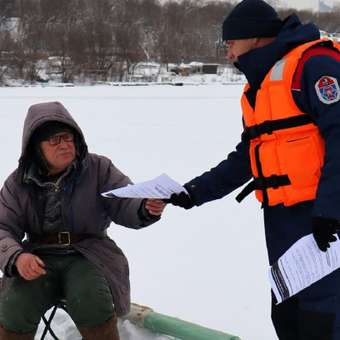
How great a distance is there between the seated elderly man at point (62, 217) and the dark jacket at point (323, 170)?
25 centimetres

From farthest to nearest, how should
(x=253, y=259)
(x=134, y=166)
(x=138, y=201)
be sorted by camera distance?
(x=134, y=166) < (x=253, y=259) < (x=138, y=201)

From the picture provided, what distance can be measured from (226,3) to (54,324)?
66.3 meters

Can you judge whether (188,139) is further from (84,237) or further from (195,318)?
(84,237)

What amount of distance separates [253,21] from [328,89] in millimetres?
346

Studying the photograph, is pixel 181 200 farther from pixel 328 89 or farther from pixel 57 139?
pixel 328 89

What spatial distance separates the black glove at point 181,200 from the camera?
2.04 metres

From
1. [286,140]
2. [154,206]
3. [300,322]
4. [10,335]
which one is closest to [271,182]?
[286,140]

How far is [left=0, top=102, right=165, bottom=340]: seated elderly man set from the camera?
2074 millimetres

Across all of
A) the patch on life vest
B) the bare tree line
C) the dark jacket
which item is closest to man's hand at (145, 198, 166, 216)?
the dark jacket

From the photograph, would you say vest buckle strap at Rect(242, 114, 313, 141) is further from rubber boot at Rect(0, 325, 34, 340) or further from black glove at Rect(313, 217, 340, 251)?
rubber boot at Rect(0, 325, 34, 340)

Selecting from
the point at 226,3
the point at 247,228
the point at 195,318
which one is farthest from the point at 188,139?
the point at 226,3

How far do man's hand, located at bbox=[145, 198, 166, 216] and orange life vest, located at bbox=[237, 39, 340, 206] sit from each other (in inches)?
19.1

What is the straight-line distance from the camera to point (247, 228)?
4285 millimetres

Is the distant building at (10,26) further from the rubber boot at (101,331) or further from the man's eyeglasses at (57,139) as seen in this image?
the rubber boot at (101,331)
